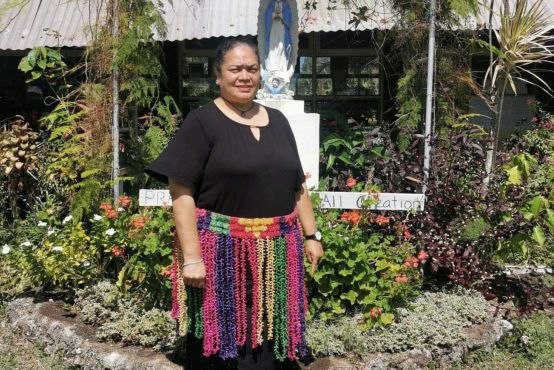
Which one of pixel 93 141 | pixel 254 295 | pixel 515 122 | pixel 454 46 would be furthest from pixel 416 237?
pixel 515 122

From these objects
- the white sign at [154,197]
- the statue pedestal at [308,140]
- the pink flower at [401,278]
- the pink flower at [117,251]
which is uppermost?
the statue pedestal at [308,140]

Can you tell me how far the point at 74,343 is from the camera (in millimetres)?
3490

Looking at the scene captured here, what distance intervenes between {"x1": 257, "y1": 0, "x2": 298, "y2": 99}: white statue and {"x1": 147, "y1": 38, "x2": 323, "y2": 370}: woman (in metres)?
2.06

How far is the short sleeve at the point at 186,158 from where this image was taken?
217 cm

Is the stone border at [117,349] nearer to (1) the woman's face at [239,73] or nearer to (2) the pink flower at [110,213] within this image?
(2) the pink flower at [110,213]

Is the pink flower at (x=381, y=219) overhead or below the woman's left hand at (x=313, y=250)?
below

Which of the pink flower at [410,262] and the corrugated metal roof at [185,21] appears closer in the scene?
the pink flower at [410,262]

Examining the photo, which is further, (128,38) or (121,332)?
(128,38)

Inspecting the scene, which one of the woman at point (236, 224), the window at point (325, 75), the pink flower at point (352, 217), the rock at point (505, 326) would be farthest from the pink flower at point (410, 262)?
the window at point (325, 75)

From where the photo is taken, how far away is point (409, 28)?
4219 millimetres

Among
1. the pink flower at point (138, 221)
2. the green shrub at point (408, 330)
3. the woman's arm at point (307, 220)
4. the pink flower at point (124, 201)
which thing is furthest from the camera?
the pink flower at point (124, 201)

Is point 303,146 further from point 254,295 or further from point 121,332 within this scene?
point 254,295

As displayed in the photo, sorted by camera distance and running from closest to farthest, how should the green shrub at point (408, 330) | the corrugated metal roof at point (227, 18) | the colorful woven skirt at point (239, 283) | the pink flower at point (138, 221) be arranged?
the colorful woven skirt at point (239, 283) < the green shrub at point (408, 330) < the pink flower at point (138, 221) < the corrugated metal roof at point (227, 18)

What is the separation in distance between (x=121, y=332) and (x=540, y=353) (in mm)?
2560
